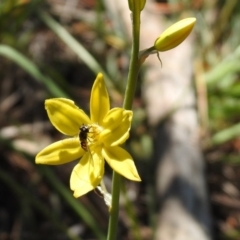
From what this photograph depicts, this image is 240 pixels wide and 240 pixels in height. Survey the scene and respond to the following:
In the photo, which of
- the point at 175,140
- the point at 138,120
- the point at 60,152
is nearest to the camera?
the point at 60,152

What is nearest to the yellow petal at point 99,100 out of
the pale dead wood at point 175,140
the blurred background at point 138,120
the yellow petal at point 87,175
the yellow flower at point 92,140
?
the yellow flower at point 92,140

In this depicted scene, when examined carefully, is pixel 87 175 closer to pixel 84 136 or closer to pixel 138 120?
pixel 84 136

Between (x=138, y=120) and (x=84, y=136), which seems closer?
(x=84, y=136)

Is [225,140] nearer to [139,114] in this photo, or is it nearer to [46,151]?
[139,114]

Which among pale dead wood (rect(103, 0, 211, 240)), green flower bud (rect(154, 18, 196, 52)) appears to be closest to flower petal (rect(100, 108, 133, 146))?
green flower bud (rect(154, 18, 196, 52))

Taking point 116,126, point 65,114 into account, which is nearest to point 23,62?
point 65,114
